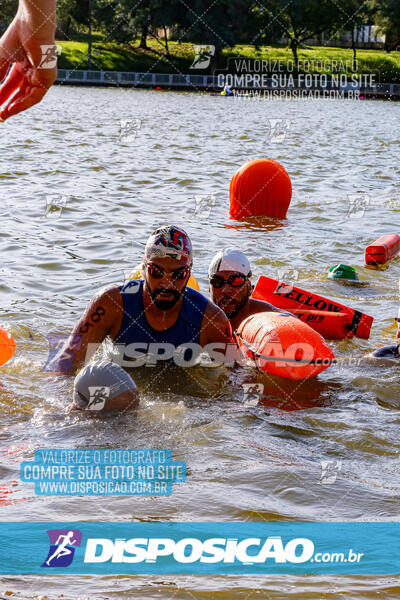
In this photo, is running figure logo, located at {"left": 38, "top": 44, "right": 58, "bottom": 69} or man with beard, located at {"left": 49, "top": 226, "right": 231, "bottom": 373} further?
man with beard, located at {"left": 49, "top": 226, "right": 231, "bottom": 373}

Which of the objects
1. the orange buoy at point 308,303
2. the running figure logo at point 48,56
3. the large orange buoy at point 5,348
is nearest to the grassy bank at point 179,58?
the orange buoy at point 308,303

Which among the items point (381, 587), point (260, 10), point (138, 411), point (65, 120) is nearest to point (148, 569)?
point (381, 587)

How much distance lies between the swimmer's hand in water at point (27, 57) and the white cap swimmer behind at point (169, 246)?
3638mm

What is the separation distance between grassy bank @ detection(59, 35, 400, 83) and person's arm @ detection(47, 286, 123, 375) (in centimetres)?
6867

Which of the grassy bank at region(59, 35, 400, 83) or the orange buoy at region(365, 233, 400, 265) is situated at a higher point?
the grassy bank at region(59, 35, 400, 83)

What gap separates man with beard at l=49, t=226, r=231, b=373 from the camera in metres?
6.91

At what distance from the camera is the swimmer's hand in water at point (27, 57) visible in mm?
2953

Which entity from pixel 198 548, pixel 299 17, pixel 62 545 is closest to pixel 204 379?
pixel 198 548

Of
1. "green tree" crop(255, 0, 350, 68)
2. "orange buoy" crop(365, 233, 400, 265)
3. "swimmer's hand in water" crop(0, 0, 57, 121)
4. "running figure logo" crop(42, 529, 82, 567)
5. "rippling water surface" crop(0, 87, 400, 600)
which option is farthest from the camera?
"green tree" crop(255, 0, 350, 68)

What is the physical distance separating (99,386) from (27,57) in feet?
11.5

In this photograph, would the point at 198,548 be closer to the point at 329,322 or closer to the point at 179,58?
the point at 329,322

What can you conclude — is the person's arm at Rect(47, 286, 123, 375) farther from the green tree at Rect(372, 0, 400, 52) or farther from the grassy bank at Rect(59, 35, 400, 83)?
the green tree at Rect(372, 0, 400, 52)

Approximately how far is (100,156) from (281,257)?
11.9m

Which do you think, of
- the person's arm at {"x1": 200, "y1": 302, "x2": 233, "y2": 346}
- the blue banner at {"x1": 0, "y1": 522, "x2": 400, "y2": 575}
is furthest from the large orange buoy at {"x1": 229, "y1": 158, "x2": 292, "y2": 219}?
the blue banner at {"x1": 0, "y1": 522, "x2": 400, "y2": 575}
